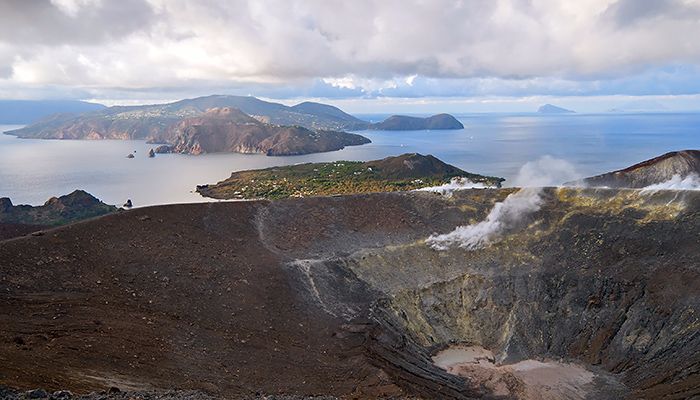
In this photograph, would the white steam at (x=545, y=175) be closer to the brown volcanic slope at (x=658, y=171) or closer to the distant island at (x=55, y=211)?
the brown volcanic slope at (x=658, y=171)

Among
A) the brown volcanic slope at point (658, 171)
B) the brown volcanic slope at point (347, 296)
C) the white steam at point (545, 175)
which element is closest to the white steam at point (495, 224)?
the brown volcanic slope at point (347, 296)

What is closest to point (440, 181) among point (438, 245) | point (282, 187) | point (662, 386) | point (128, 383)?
point (282, 187)

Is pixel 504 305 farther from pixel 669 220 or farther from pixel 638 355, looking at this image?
pixel 669 220

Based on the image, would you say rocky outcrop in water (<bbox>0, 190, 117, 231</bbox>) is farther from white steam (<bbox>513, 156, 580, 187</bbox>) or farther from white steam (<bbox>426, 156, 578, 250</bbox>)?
white steam (<bbox>513, 156, 580, 187</bbox>)

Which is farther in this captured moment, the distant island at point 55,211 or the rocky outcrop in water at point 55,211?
the rocky outcrop in water at point 55,211

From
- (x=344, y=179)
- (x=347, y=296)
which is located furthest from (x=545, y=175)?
(x=347, y=296)
